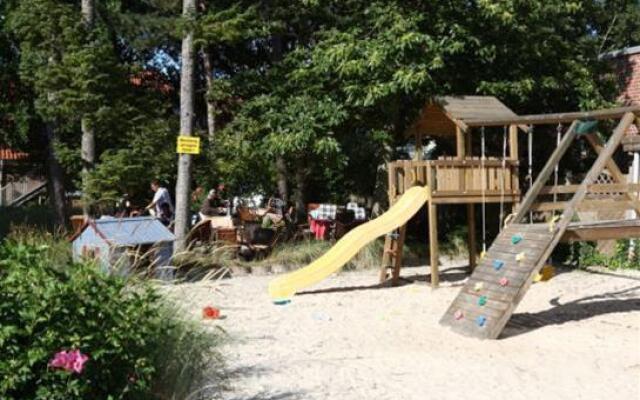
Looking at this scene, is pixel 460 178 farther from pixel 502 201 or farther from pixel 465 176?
pixel 502 201

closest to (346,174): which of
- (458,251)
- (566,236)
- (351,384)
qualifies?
(458,251)

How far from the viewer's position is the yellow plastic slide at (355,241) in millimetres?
12305

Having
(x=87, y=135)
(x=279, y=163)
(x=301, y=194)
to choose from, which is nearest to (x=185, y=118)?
(x=87, y=135)

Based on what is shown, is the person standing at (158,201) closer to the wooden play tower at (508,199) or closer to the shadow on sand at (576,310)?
the wooden play tower at (508,199)

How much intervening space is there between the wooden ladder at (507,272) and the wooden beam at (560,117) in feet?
0.56

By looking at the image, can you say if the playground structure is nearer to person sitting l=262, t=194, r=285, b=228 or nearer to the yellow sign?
the yellow sign

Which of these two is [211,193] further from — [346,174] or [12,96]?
[12,96]

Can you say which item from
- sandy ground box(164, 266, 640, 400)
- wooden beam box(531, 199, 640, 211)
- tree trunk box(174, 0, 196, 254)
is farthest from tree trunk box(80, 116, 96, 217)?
wooden beam box(531, 199, 640, 211)

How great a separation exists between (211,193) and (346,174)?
24.1 feet

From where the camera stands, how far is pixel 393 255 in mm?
13602

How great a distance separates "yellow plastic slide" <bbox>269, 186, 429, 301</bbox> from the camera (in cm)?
1230

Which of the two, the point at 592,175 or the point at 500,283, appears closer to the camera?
the point at 500,283

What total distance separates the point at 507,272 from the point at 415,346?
1816 mm

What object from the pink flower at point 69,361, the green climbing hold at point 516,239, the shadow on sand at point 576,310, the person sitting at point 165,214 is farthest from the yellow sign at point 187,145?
the pink flower at point 69,361
